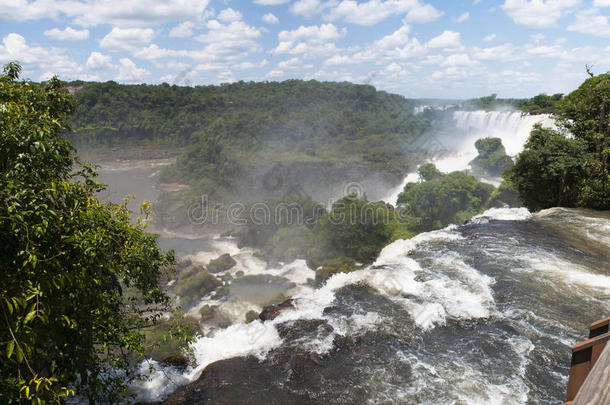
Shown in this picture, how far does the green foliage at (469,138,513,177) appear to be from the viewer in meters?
38.6

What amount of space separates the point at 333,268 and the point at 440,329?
14.3 metres

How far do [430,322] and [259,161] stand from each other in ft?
146

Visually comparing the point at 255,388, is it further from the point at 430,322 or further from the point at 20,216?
the point at 20,216

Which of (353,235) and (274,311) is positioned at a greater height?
(274,311)

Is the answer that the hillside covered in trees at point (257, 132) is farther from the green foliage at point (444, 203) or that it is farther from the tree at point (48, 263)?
the tree at point (48, 263)

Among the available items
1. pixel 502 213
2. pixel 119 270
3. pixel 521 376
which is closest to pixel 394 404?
pixel 521 376

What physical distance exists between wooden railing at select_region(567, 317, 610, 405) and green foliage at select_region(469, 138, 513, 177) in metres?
40.3

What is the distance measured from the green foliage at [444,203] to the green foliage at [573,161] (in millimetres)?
9927

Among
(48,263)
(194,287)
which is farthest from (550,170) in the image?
(194,287)

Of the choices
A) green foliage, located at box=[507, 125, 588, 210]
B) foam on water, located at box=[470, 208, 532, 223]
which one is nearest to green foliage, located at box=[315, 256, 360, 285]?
foam on water, located at box=[470, 208, 532, 223]

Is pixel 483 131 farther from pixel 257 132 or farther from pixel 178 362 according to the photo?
pixel 178 362

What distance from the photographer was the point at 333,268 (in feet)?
73.7

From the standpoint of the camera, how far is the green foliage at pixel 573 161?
49.9 ft

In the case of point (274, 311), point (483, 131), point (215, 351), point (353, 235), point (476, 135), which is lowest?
point (353, 235)
